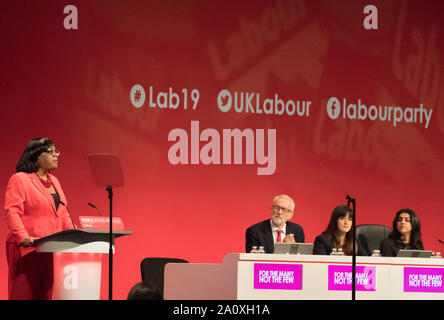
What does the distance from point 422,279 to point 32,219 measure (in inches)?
95.6

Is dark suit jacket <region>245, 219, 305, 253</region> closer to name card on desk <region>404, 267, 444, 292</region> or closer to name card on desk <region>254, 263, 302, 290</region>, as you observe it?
name card on desk <region>254, 263, 302, 290</region>

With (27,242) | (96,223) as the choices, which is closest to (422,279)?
(96,223)

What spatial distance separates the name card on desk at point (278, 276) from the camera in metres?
4.38

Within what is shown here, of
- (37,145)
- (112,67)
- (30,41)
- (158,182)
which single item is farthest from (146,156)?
(37,145)

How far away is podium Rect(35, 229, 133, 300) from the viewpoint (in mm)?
4094

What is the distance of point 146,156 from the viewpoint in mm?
6359

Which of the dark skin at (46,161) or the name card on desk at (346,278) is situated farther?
the dark skin at (46,161)

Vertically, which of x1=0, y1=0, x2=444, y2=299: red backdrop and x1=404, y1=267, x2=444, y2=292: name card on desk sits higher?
x1=0, y1=0, x2=444, y2=299: red backdrop

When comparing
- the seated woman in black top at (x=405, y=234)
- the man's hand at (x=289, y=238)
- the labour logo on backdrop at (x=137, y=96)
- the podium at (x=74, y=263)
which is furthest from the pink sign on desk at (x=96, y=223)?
the seated woman in black top at (x=405, y=234)

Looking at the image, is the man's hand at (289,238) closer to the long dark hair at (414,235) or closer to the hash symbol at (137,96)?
the long dark hair at (414,235)

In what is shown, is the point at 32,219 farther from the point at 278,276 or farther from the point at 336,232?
the point at 336,232

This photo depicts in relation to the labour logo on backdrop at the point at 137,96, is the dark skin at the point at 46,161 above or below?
below

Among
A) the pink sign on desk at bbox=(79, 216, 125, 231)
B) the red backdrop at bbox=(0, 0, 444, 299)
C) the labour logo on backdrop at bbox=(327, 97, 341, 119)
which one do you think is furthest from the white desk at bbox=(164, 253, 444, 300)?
the labour logo on backdrop at bbox=(327, 97, 341, 119)

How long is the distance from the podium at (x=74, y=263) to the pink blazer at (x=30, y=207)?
0.29m
